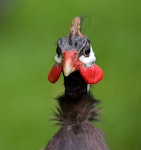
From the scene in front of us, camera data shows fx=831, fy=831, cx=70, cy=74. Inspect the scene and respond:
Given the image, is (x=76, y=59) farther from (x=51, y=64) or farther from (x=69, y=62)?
(x=51, y=64)

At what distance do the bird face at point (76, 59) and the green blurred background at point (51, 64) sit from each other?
4.84 ft

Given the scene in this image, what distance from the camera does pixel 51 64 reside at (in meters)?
5.91

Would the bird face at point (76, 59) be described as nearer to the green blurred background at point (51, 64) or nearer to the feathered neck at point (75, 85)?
the feathered neck at point (75, 85)

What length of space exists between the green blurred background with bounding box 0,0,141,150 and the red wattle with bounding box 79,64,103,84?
1440mm

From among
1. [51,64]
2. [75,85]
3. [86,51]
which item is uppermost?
[51,64]

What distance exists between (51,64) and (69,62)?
2591 mm

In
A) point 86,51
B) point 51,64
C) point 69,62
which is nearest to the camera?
point 69,62

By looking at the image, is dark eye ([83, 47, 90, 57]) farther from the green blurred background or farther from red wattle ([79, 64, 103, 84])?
the green blurred background

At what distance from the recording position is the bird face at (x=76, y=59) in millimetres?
3342

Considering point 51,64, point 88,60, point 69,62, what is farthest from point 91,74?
point 51,64
